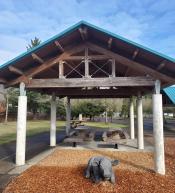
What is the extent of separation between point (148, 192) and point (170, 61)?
3909mm

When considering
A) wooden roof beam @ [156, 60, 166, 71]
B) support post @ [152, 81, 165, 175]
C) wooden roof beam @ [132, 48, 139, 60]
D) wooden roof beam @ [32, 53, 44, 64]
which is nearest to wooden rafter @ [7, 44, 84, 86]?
wooden roof beam @ [32, 53, 44, 64]

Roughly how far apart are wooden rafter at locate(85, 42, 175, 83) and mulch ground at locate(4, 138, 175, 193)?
121 inches

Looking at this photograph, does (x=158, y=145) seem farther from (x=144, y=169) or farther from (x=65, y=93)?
(x=65, y=93)

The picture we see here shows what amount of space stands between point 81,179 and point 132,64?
4.06 m

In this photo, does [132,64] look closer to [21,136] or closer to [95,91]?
[21,136]

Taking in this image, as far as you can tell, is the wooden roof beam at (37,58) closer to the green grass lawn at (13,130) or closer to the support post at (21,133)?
the support post at (21,133)

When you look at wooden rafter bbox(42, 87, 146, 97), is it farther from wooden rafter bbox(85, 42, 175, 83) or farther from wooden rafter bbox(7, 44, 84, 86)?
wooden rafter bbox(85, 42, 175, 83)

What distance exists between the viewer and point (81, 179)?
6691 millimetres

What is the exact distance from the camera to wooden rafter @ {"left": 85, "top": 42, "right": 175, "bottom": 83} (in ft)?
26.0

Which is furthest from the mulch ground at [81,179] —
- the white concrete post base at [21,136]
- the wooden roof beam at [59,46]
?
the wooden roof beam at [59,46]

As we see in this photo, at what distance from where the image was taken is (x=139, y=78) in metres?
8.12

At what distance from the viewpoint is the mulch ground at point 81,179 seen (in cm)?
597

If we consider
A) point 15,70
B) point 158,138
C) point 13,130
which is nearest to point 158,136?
point 158,138

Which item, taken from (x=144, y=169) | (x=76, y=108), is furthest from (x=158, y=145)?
(x=76, y=108)
